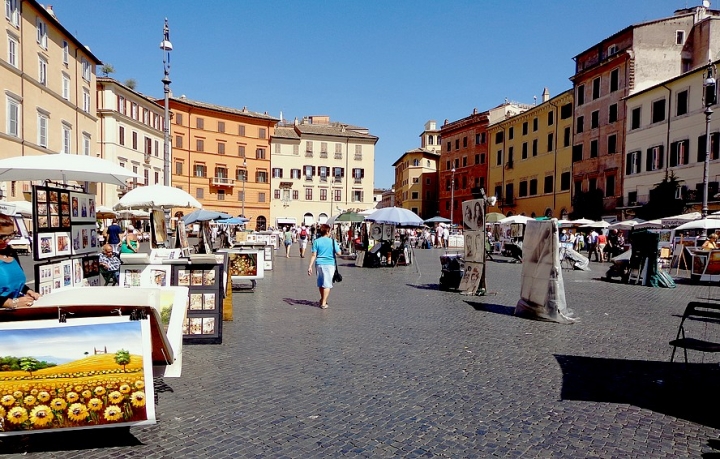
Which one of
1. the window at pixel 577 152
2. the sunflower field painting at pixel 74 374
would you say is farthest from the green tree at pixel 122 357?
the window at pixel 577 152

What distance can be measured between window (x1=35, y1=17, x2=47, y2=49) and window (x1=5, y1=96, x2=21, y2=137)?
487cm

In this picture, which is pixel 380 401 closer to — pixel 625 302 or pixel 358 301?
pixel 358 301

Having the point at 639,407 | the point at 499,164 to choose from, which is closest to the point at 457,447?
the point at 639,407

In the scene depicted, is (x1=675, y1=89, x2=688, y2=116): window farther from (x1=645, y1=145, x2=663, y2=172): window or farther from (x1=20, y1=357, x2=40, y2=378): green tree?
(x1=20, y1=357, x2=40, y2=378): green tree

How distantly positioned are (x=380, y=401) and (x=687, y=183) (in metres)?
32.4

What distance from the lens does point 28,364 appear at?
3.40 meters

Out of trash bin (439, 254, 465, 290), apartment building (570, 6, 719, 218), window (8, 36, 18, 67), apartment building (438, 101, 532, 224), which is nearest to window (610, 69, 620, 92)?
apartment building (570, 6, 719, 218)

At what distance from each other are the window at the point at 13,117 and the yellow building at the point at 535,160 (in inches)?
1460

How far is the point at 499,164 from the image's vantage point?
5669 cm

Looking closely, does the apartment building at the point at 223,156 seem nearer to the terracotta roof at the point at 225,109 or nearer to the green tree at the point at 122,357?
the terracotta roof at the point at 225,109

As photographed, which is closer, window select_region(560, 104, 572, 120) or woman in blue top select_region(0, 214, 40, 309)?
woman in blue top select_region(0, 214, 40, 309)

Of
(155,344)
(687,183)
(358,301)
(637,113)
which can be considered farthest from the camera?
(637,113)

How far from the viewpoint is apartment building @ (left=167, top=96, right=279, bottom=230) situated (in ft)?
198

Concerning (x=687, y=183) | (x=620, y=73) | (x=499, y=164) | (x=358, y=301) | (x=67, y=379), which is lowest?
(x=358, y=301)
